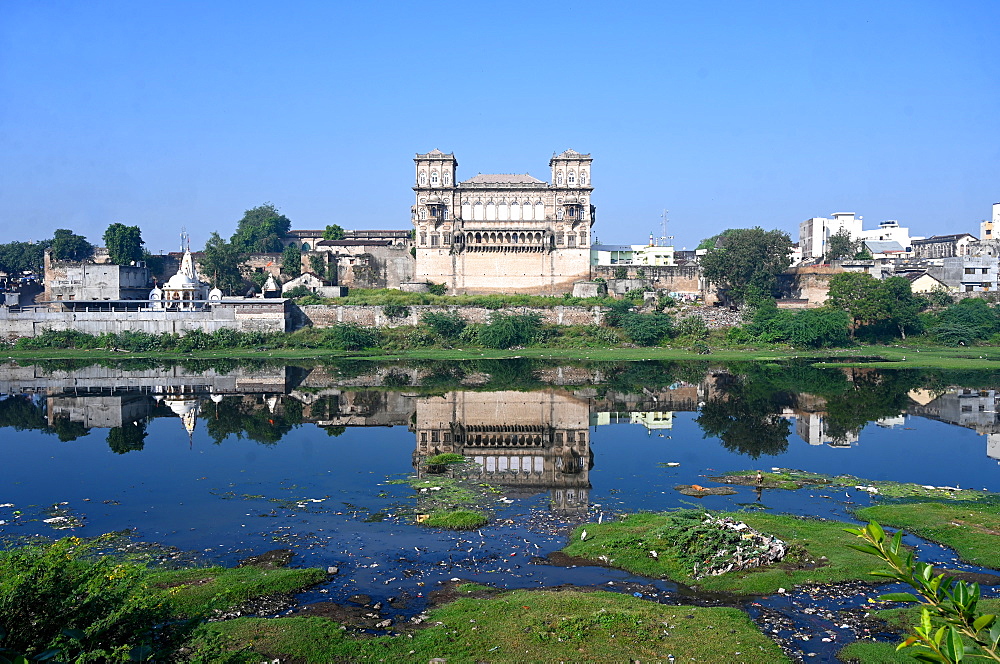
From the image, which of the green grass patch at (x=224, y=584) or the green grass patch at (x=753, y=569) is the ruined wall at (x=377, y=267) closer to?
the green grass patch at (x=753, y=569)

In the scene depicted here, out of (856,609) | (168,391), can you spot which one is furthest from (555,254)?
(856,609)

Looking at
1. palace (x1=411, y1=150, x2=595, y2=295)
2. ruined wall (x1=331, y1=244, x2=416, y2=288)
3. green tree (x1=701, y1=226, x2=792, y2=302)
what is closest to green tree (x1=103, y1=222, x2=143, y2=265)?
ruined wall (x1=331, y1=244, x2=416, y2=288)

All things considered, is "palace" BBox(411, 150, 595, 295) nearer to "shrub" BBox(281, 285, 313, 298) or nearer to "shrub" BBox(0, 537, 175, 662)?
"shrub" BBox(281, 285, 313, 298)

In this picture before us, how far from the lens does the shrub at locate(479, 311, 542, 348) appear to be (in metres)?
41.3

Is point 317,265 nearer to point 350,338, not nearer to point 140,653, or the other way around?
point 350,338

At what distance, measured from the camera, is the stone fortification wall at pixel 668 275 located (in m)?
50.3

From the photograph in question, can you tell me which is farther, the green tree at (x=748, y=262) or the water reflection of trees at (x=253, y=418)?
the green tree at (x=748, y=262)

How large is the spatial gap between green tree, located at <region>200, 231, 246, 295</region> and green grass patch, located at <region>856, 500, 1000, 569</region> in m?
42.9

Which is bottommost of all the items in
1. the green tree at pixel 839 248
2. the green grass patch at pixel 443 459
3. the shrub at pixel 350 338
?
the green grass patch at pixel 443 459

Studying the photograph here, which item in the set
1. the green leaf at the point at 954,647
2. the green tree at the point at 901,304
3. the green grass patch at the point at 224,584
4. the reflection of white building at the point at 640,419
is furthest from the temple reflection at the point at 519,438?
the green tree at the point at 901,304

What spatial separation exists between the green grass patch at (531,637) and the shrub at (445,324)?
33.1 meters

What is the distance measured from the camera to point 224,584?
10.3 meters

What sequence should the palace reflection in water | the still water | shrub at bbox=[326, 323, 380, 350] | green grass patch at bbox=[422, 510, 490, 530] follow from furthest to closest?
shrub at bbox=[326, 323, 380, 350] < the palace reflection in water < green grass patch at bbox=[422, 510, 490, 530] < the still water

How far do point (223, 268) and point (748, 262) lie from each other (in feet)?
100
